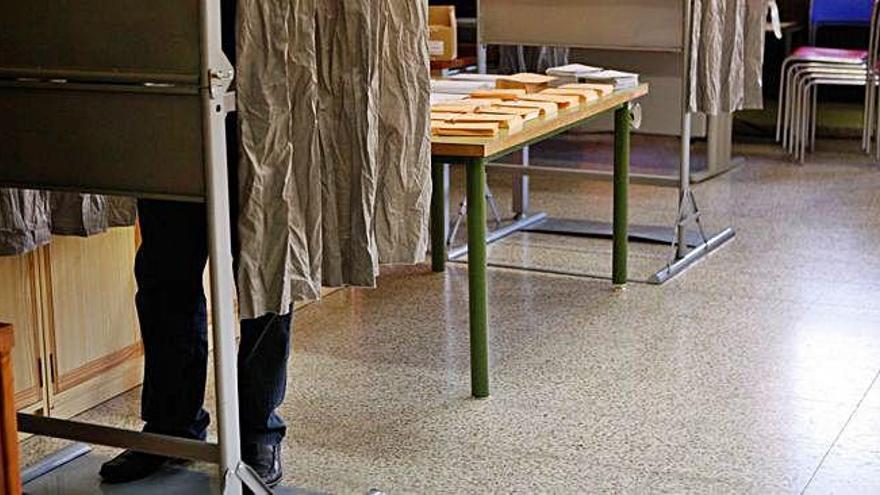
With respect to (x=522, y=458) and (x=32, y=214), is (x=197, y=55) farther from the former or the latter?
(x=522, y=458)

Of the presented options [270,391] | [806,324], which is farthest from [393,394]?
[806,324]

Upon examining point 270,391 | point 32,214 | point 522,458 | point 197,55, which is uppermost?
point 197,55

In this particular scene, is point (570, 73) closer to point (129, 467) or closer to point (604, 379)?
point (604, 379)

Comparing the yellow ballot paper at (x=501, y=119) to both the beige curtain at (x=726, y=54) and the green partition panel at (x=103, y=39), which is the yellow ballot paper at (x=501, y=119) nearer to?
the beige curtain at (x=726, y=54)

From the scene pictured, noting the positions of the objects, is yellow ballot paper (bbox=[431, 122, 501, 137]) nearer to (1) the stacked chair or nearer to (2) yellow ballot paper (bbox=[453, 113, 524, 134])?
(2) yellow ballot paper (bbox=[453, 113, 524, 134])

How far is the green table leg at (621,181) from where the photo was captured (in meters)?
4.22

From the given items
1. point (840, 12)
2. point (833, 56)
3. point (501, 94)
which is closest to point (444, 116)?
point (501, 94)

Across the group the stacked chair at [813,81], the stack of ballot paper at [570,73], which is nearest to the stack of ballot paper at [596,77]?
the stack of ballot paper at [570,73]

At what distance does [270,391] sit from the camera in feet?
8.94

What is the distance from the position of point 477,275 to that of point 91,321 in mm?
897

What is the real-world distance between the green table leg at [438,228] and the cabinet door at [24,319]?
157 centimetres

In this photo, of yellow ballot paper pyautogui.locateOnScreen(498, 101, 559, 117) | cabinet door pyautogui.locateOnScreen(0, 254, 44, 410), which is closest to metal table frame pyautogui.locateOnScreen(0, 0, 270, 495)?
cabinet door pyautogui.locateOnScreen(0, 254, 44, 410)

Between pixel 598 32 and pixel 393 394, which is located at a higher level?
pixel 598 32

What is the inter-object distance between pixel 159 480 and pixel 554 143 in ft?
14.4
